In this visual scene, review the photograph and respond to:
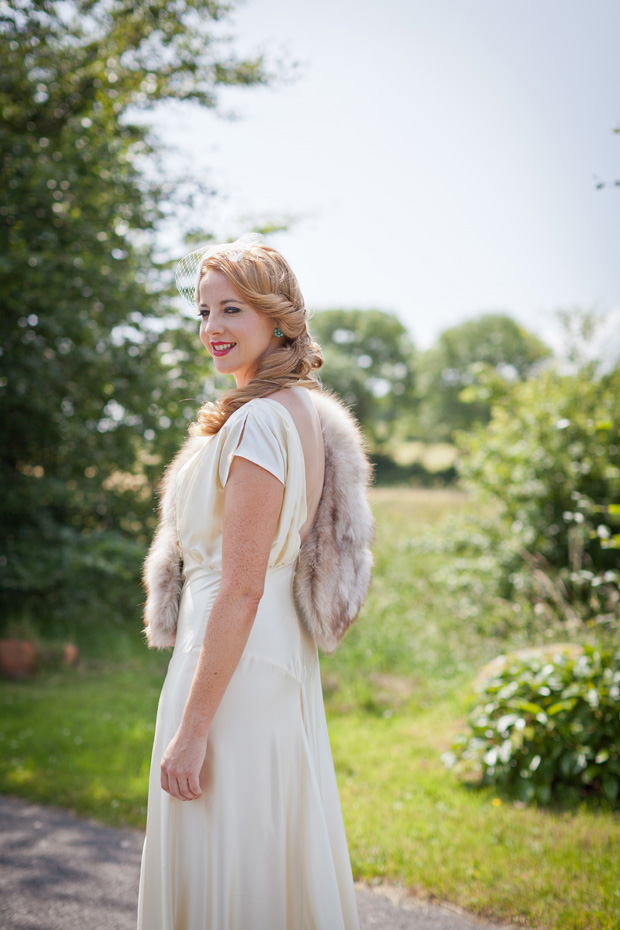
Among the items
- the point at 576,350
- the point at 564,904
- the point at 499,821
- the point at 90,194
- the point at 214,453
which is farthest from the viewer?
the point at 576,350

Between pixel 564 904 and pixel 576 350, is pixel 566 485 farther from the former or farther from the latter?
pixel 564 904

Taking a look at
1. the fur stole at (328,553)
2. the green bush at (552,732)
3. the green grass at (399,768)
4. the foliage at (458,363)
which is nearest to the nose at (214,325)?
the fur stole at (328,553)

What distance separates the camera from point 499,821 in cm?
354

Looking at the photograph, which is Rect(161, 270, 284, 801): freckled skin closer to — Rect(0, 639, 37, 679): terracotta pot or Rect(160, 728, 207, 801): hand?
Rect(160, 728, 207, 801): hand

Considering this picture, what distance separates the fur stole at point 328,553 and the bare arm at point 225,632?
29 cm

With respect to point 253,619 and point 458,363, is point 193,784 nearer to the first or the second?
point 253,619

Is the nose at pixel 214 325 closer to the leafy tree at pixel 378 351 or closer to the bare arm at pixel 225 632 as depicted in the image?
the bare arm at pixel 225 632

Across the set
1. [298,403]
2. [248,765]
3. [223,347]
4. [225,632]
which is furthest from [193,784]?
[223,347]

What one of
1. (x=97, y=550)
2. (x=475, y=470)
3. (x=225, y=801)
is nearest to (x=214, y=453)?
(x=225, y=801)


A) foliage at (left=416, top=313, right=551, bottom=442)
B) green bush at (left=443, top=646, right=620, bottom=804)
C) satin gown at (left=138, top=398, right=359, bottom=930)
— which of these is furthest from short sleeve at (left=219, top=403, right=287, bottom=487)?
foliage at (left=416, top=313, right=551, bottom=442)

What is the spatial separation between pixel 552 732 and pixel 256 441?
3.12 m

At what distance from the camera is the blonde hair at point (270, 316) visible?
5.95ft

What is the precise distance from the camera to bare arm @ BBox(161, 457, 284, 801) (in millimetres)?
1607

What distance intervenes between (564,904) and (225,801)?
6.59 feet
